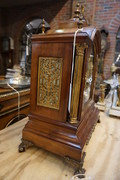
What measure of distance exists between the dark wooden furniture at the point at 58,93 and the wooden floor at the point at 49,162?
0.06m

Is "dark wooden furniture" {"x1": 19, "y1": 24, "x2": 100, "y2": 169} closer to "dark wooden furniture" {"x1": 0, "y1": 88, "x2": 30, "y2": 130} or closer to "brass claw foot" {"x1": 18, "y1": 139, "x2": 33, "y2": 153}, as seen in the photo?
"brass claw foot" {"x1": 18, "y1": 139, "x2": 33, "y2": 153}

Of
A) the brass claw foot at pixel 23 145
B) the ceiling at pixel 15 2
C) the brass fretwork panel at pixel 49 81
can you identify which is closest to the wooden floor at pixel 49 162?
the brass claw foot at pixel 23 145

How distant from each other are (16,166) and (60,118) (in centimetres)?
29

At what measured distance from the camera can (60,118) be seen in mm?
587

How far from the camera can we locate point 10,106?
0.93m

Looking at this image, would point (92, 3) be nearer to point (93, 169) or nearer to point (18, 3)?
point (18, 3)

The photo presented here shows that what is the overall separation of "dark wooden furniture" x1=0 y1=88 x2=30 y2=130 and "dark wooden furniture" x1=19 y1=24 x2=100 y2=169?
12.8 inches

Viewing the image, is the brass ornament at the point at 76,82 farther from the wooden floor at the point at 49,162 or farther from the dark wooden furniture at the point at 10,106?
the dark wooden furniture at the point at 10,106

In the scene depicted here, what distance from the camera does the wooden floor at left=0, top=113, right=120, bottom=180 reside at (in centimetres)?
52

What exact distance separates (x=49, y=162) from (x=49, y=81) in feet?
1.29

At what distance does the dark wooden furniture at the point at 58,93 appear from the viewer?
53 centimetres

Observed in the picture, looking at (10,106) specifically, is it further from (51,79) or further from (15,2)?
(15,2)

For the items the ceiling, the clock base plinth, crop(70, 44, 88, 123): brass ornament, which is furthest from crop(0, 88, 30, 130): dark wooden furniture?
the ceiling

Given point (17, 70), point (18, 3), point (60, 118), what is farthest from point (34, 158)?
point (18, 3)
